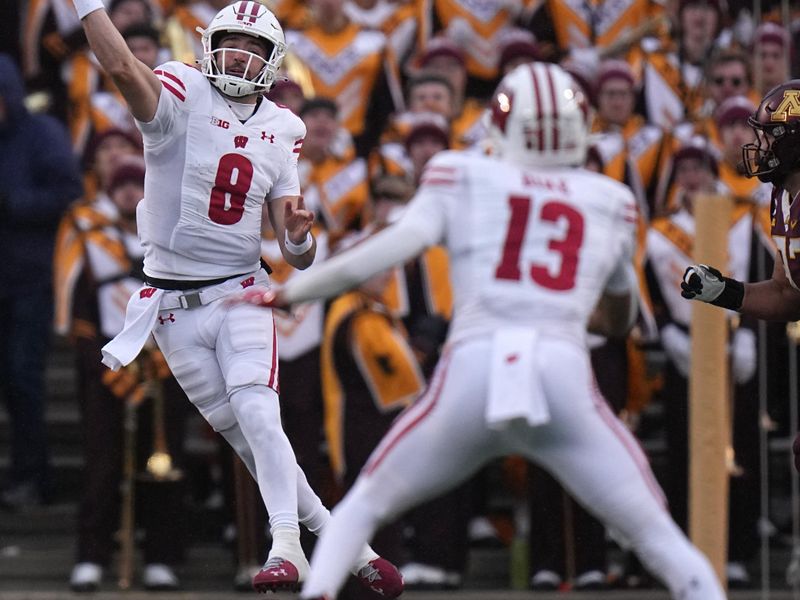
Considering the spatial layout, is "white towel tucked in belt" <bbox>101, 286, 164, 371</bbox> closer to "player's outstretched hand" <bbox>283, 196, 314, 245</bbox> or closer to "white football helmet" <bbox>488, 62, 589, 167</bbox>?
"player's outstretched hand" <bbox>283, 196, 314, 245</bbox>

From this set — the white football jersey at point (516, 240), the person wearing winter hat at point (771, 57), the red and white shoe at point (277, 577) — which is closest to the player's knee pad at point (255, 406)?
the red and white shoe at point (277, 577)

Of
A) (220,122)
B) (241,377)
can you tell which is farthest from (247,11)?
(241,377)

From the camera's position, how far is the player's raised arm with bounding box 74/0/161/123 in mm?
8375

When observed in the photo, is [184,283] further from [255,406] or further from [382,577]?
[382,577]

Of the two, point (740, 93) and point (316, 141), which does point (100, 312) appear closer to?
point (316, 141)

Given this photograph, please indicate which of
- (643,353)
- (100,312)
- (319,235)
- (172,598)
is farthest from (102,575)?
(643,353)

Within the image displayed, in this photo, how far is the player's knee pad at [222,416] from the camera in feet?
29.6

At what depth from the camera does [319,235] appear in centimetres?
1170

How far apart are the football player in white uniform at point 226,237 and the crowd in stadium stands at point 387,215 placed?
2199 millimetres

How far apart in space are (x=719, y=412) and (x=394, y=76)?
321 cm

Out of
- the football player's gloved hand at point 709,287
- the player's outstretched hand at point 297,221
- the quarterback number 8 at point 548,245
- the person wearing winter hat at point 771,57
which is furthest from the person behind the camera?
the person wearing winter hat at point 771,57

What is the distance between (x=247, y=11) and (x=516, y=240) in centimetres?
189

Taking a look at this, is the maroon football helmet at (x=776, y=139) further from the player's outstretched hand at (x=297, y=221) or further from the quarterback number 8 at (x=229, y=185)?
the quarterback number 8 at (x=229, y=185)

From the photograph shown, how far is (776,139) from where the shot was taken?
29.2 ft
